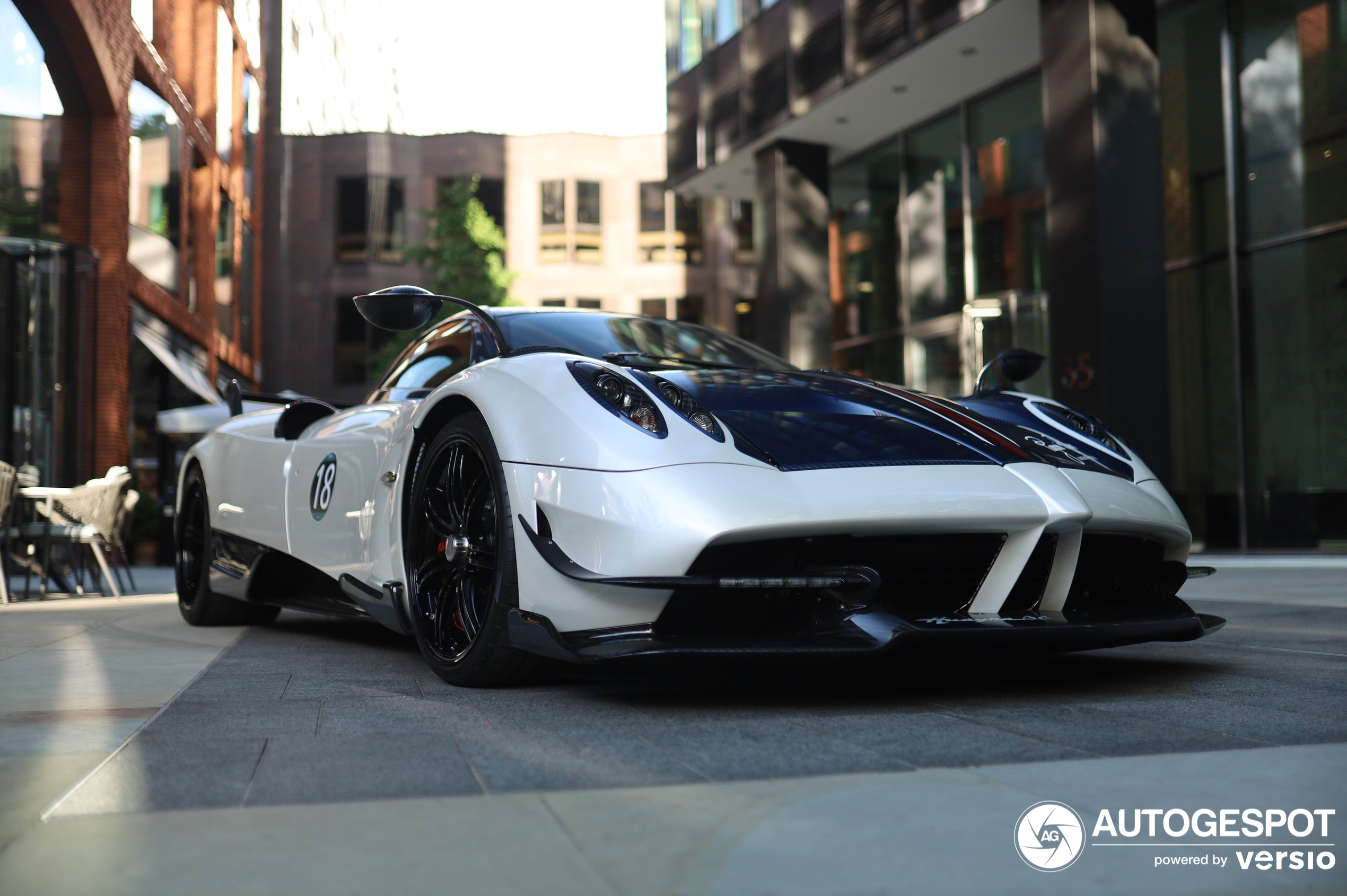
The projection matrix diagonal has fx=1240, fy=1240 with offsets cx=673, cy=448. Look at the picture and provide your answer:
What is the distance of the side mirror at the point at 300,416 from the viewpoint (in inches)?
183

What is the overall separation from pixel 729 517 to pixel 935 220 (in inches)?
562

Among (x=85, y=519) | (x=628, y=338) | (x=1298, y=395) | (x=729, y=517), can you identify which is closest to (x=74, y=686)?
(x=628, y=338)

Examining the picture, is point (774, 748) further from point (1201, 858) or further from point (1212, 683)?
point (1212, 683)

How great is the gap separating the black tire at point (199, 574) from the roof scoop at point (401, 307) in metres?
2.20

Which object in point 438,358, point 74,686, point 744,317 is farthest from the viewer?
point 744,317

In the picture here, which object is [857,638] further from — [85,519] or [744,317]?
[744,317]

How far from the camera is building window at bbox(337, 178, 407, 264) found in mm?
34125

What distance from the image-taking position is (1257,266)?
37.7 feet

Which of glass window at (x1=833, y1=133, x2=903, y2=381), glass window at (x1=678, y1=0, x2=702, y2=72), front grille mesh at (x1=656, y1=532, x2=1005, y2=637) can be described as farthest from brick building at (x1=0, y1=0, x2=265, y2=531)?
glass window at (x1=833, y1=133, x2=903, y2=381)

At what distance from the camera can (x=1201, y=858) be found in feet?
5.08

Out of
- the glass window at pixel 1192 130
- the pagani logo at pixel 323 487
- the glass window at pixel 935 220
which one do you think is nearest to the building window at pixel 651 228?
the glass window at pixel 935 220

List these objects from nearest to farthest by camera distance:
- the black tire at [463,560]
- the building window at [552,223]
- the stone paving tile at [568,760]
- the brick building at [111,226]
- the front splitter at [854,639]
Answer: the stone paving tile at [568,760] → the front splitter at [854,639] → the black tire at [463,560] → the brick building at [111,226] → the building window at [552,223]

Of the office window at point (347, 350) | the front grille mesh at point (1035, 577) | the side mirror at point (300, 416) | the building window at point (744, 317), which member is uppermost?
the building window at point (744, 317)
